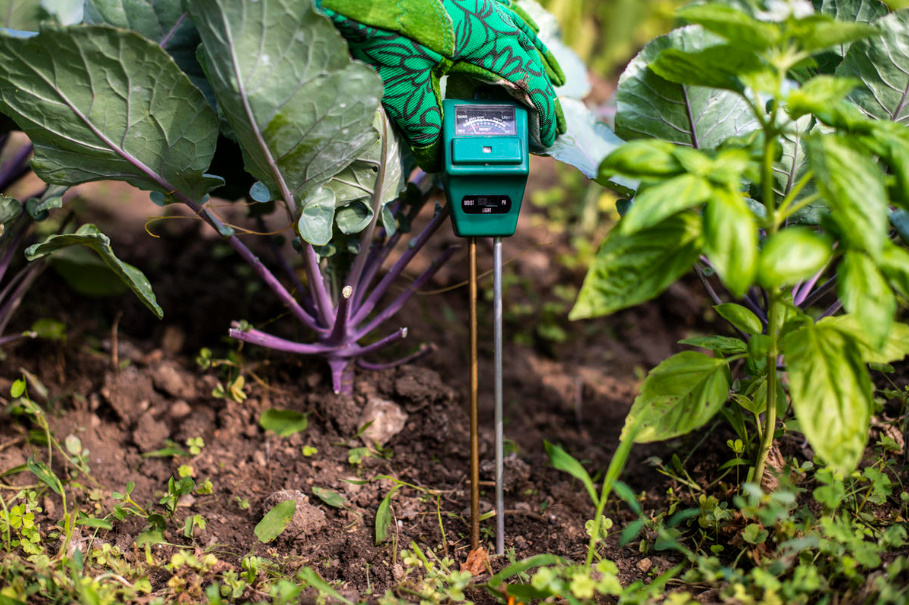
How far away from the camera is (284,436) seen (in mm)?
1488

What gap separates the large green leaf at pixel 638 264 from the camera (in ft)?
3.16

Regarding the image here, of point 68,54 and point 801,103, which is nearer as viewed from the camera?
point 801,103

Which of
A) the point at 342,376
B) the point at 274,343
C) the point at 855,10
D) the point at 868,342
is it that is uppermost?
the point at 855,10

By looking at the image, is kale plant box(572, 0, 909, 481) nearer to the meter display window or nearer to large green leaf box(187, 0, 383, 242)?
the meter display window

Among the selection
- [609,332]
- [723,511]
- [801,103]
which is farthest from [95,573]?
[609,332]

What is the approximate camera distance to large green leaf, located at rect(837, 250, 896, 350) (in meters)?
0.86

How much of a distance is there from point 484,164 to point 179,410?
95cm

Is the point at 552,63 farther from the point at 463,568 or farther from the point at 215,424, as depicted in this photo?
the point at 215,424

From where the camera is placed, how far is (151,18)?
1273mm

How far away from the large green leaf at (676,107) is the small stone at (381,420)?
80 cm

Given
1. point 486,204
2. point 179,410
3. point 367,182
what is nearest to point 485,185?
point 486,204

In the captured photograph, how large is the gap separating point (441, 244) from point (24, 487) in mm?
1418

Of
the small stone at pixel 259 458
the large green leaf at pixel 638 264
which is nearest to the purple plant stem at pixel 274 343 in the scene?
the small stone at pixel 259 458

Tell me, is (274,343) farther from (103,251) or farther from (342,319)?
(103,251)
